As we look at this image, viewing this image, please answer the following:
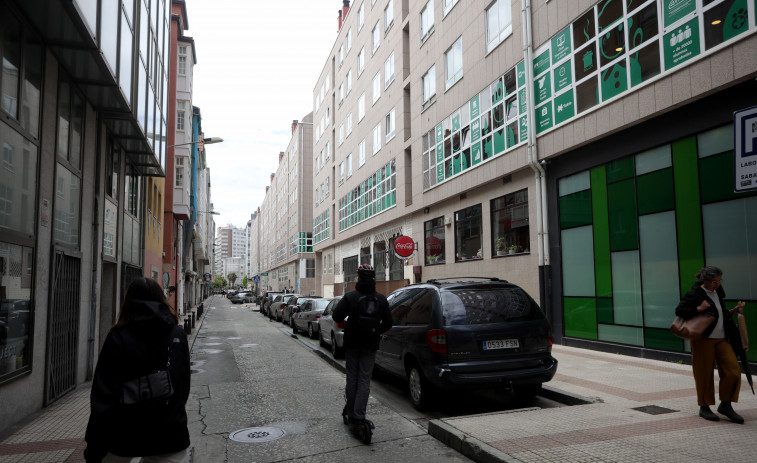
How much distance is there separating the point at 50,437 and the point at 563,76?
13096 mm

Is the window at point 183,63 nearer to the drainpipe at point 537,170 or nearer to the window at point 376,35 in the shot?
the window at point 376,35

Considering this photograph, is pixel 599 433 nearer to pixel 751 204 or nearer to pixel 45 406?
pixel 751 204

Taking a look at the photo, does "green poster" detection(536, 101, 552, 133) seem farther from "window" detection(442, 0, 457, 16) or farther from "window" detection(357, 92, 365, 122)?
"window" detection(357, 92, 365, 122)

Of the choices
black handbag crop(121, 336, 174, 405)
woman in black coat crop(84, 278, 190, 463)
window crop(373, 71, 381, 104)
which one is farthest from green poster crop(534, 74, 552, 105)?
window crop(373, 71, 381, 104)

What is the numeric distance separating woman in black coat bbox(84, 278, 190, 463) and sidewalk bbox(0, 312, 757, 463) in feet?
8.54

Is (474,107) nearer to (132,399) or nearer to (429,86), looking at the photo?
(429,86)

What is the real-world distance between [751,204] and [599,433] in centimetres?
597

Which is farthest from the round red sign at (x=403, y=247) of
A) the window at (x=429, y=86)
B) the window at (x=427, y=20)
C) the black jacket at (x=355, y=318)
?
the black jacket at (x=355, y=318)

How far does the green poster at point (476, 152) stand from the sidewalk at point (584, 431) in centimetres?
1094

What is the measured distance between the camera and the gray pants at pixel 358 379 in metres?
5.52

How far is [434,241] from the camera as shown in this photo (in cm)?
2117

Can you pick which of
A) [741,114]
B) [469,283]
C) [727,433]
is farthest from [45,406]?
[741,114]

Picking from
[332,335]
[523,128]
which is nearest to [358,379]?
[332,335]

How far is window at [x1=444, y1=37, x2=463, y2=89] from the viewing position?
19.1m
